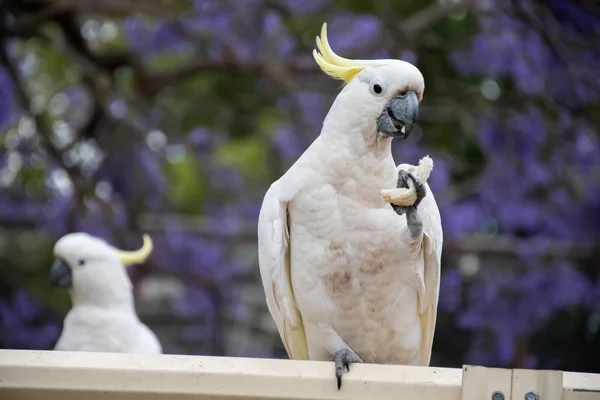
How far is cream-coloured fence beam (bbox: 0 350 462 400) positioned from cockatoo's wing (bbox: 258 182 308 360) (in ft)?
1.65

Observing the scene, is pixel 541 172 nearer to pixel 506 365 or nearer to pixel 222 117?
pixel 506 365

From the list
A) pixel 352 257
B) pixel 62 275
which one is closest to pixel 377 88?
pixel 352 257

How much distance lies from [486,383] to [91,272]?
1873 millimetres

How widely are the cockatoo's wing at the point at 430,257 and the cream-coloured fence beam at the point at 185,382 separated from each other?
509mm

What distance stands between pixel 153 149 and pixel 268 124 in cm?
77

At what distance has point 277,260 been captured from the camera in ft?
6.98

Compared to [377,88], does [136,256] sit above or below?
below

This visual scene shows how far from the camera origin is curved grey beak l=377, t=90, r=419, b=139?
76.7 inches

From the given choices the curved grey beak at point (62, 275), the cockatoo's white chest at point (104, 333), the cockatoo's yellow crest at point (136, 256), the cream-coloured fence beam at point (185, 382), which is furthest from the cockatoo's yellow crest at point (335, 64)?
the curved grey beak at point (62, 275)

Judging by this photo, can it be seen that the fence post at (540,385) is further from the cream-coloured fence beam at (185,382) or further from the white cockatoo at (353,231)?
the white cockatoo at (353,231)

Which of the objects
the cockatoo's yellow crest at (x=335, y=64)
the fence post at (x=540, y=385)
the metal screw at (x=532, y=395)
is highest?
the cockatoo's yellow crest at (x=335, y=64)

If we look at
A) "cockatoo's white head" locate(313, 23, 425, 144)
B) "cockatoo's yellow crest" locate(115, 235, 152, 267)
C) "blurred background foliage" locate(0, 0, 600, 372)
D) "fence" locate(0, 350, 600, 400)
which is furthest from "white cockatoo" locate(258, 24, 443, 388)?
"blurred background foliage" locate(0, 0, 600, 372)

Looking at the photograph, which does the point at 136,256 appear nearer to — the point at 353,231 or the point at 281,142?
the point at 353,231

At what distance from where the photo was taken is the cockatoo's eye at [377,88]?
1978mm
